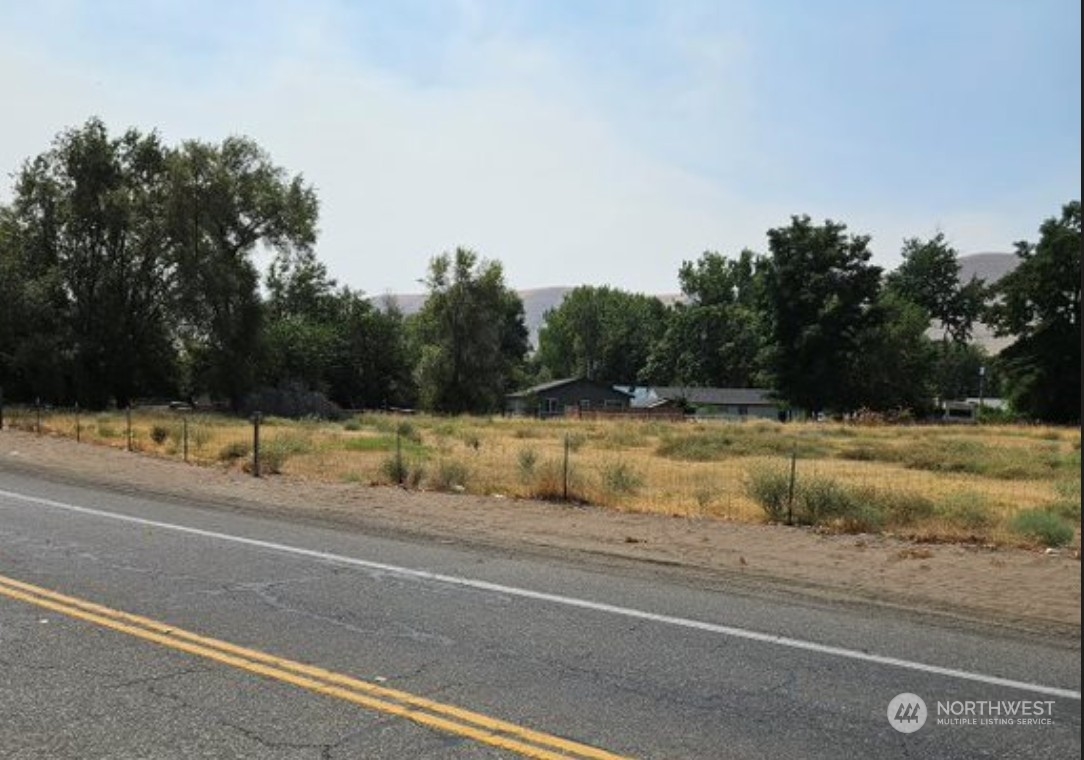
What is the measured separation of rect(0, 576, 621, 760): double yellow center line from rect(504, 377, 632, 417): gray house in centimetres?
9356

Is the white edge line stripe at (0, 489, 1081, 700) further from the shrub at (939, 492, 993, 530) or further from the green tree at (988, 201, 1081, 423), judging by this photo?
the green tree at (988, 201, 1081, 423)

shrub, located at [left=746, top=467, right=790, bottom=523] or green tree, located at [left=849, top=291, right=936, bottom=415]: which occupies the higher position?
green tree, located at [left=849, top=291, right=936, bottom=415]

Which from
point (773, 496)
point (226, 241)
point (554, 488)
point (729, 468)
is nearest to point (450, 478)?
point (554, 488)

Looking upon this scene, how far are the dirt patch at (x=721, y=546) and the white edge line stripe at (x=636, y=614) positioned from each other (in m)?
1.74

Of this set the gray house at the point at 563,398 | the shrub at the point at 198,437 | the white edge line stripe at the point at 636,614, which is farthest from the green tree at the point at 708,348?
the white edge line stripe at the point at 636,614

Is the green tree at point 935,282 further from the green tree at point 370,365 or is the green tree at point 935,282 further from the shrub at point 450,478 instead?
the shrub at point 450,478

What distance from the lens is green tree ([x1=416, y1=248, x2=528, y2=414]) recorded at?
79.6 metres

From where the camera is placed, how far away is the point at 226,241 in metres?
63.9

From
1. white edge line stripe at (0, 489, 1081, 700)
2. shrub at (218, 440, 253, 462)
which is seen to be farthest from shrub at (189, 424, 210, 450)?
Answer: white edge line stripe at (0, 489, 1081, 700)

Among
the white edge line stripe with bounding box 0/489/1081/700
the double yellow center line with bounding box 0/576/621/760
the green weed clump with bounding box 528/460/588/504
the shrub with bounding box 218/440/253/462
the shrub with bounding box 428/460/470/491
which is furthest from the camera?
the shrub with bounding box 218/440/253/462

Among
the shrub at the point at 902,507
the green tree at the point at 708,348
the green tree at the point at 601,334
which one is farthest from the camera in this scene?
the green tree at the point at 601,334

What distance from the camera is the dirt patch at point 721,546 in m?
9.14

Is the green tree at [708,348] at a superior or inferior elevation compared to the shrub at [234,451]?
superior

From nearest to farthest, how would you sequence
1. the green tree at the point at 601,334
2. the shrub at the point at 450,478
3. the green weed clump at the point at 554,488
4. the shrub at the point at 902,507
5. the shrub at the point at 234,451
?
the shrub at the point at 902,507 → the green weed clump at the point at 554,488 → the shrub at the point at 450,478 → the shrub at the point at 234,451 → the green tree at the point at 601,334
